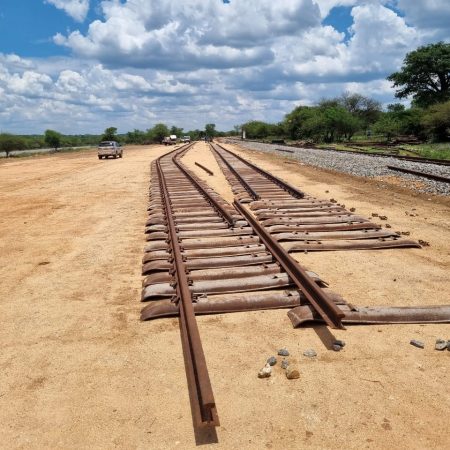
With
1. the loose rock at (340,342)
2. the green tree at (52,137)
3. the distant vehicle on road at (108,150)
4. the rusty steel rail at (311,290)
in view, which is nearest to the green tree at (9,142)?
the green tree at (52,137)

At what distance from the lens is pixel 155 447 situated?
2.89 m

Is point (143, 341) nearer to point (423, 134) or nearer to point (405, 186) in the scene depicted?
point (405, 186)

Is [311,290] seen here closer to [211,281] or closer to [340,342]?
[340,342]

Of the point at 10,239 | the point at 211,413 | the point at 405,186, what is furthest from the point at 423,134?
the point at 211,413

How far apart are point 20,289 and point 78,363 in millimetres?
2240

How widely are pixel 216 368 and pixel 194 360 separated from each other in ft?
0.85

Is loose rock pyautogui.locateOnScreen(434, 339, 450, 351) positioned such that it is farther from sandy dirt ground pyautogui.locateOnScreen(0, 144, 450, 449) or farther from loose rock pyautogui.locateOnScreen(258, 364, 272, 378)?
loose rock pyautogui.locateOnScreen(258, 364, 272, 378)

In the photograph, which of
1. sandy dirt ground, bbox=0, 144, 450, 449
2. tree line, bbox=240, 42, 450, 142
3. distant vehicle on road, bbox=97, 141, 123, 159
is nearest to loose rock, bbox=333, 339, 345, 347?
sandy dirt ground, bbox=0, 144, 450, 449

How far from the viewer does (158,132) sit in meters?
150

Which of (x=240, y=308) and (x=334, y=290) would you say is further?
(x=334, y=290)

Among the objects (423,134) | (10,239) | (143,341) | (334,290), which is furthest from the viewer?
(423,134)

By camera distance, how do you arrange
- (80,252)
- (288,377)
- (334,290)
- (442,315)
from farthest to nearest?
(80,252) < (334,290) < (442,315) < (288,377)

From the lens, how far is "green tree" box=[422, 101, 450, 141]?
41.8 meters

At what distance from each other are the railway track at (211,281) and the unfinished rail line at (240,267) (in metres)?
0.01
